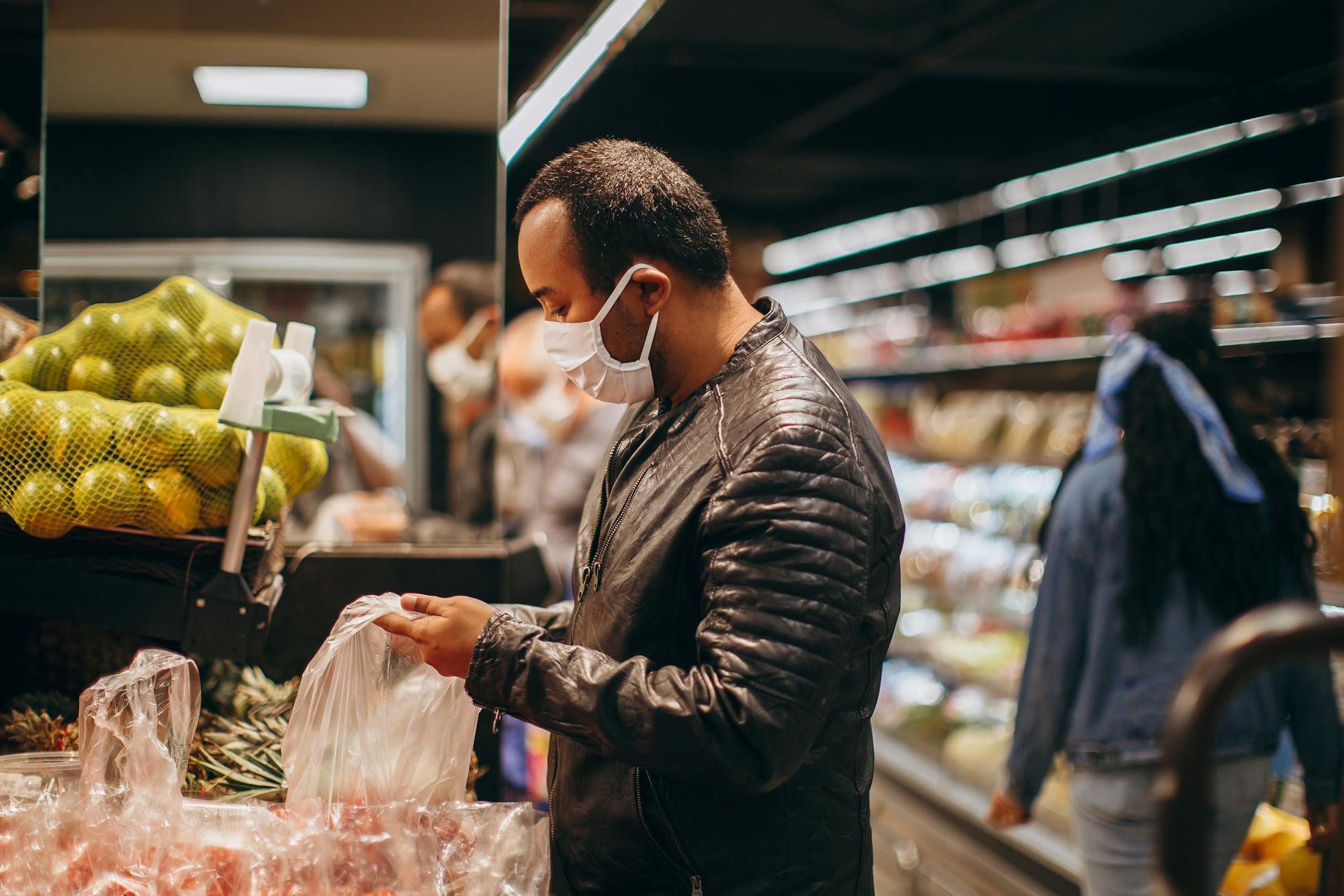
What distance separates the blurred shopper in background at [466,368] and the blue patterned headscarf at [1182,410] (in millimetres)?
1661

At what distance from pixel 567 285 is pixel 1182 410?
6.37 ft

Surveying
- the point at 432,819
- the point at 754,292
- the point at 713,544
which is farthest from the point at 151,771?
the point at 754,292

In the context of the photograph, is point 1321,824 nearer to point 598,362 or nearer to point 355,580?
point 598,362

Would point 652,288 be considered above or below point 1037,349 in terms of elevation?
below

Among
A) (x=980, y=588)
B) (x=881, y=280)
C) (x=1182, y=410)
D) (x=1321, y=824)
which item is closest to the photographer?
(x=1321, y=824)

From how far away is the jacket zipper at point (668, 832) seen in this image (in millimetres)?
1461

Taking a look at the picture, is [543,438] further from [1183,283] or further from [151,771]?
[151,771]

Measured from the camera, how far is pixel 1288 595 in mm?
2721

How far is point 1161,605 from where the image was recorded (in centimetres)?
273

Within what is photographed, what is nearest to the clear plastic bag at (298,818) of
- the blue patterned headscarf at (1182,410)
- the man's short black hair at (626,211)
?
the man's short black hair at (626,211)

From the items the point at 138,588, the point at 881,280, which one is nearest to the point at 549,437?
the point at 138,588

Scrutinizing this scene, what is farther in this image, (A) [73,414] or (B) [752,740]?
(A) [73,414]

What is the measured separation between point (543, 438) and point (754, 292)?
3772 mm

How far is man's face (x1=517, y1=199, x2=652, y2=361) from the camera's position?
153cm
